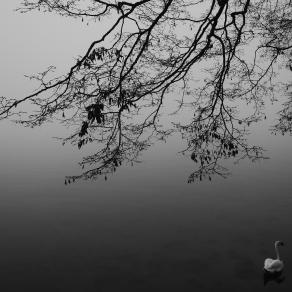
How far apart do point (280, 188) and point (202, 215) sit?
7138 mm

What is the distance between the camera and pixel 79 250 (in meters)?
16.8

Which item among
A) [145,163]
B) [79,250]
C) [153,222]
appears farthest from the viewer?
[145,163]

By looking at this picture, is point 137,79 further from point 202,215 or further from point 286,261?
point 202,215

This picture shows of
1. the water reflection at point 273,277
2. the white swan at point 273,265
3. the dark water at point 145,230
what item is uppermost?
the dark water at point 145,230

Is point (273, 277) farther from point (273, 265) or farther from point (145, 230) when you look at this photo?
point (145, 230)

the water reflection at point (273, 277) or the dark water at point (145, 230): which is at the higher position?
the dark water at point (145, 230)

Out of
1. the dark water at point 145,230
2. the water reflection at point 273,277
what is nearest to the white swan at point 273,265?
the water reflection at point 273,277

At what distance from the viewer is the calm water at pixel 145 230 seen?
14109mm

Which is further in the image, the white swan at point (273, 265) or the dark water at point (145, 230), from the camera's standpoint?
the dark water at point (145, 230)

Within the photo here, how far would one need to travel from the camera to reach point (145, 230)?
1884 cm

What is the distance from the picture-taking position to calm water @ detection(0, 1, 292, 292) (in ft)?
46.3

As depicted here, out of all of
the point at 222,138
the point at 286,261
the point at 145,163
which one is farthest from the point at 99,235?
the point at 145,163

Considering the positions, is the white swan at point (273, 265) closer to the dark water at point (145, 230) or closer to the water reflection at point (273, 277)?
the water reflection at point (273, 277)

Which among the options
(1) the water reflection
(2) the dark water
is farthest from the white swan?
(2) the dark water
